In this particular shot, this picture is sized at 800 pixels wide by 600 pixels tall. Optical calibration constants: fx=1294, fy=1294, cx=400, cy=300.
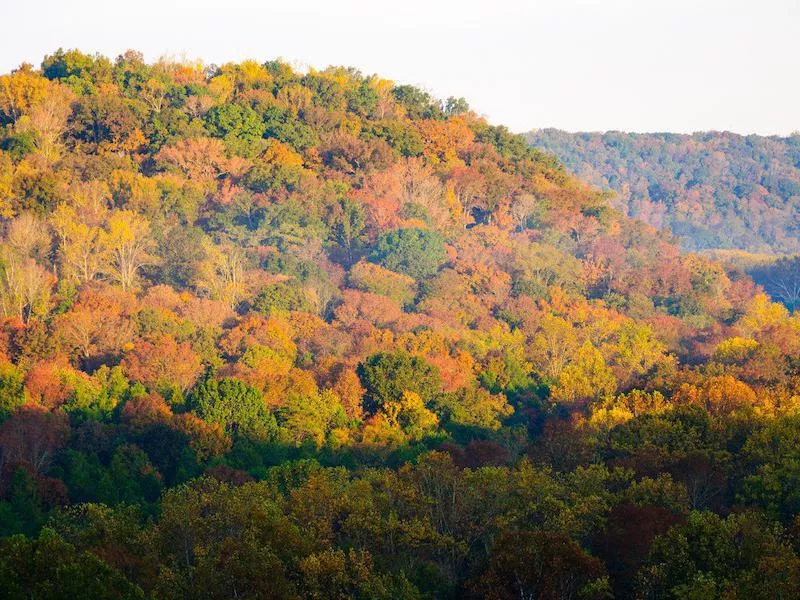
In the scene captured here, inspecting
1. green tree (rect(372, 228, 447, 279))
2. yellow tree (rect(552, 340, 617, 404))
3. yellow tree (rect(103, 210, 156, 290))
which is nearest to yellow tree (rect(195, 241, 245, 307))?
yellow tree (rect(103, 210, 156, 290))

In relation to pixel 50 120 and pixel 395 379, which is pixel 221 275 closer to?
pixel 50 120

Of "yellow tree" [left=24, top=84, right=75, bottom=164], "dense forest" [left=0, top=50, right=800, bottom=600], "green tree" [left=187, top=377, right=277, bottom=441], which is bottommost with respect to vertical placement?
"green tree" [left=187, top=377, right=277, bottom=441]

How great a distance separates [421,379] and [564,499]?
2456 cm

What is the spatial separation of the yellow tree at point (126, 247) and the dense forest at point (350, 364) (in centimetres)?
21

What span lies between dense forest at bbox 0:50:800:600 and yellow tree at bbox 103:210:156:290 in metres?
0.21

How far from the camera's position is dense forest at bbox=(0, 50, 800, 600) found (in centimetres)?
3262

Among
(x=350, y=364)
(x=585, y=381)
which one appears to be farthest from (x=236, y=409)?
(x=585, y=381)

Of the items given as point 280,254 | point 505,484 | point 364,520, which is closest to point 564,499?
point 505,484

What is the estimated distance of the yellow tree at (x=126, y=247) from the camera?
81250 millimetres

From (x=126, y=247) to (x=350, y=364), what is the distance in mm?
23630

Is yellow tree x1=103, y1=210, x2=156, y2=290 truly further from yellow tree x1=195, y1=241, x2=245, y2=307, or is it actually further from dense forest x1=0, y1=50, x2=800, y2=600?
yellow tree x1=195, y1=241, x2=245, y2=307

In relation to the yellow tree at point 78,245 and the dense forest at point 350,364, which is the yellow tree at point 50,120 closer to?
the dense forest at point 350,364

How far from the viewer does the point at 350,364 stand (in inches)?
2596

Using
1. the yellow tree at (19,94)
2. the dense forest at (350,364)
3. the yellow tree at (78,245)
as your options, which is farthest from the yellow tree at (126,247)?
the yellow tree at (19,94)
